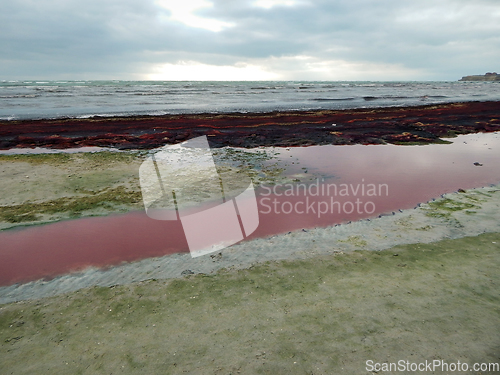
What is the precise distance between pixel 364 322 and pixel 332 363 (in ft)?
3.75

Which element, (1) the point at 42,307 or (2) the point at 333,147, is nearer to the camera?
(1) the point at 42,307

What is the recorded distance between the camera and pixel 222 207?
11.4 metres

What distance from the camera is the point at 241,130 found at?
2836 cm

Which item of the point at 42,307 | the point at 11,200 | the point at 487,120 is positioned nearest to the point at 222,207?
the point at 42,307

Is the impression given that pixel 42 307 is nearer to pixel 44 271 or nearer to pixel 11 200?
pixel 44 271

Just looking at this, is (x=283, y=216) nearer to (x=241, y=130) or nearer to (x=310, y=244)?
(x=310, y=244)

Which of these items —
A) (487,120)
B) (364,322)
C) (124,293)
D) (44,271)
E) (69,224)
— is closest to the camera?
(364,322)
